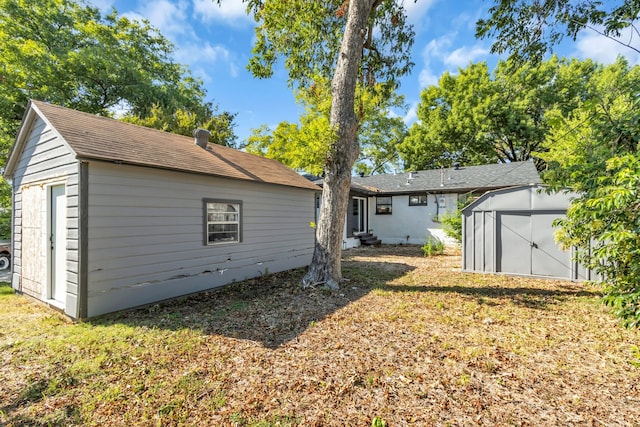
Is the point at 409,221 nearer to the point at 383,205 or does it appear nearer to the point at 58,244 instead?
the point at 383,205

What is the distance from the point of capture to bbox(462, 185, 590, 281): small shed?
7.58 metres

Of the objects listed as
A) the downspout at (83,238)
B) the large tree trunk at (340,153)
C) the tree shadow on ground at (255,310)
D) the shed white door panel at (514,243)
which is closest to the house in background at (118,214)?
the downspout at (83,238)

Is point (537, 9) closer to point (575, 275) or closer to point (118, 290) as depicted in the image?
point (575, 275)

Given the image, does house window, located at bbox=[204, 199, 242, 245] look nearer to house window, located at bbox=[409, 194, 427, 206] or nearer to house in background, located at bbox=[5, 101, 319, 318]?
house in background, located at bbox=[5, 101, 319, 318]

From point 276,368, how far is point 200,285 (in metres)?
4.01

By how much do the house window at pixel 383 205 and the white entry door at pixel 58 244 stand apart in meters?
15.1

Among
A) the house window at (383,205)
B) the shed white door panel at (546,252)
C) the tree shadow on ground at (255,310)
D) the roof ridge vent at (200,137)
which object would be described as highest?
the roof ridge vent at (200,137)

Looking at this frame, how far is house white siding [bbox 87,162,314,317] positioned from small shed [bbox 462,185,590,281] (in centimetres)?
618

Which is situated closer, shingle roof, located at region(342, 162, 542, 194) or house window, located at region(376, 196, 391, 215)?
shingle roof, located at region(342, 162, 542, 194)

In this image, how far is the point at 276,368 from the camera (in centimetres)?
331

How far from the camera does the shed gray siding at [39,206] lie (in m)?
4.80

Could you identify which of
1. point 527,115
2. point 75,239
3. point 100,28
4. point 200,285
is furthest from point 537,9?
point 100,28

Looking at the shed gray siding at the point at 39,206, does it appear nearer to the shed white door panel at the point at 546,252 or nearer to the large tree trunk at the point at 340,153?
the large tree trunk at the point at 340,153

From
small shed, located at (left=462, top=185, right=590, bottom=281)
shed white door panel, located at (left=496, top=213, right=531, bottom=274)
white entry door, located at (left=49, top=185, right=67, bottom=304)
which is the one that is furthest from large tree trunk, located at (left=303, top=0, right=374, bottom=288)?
shed white door panel, located at (left=496, top=213, right=531, bottom=274)
